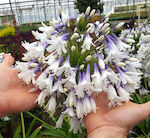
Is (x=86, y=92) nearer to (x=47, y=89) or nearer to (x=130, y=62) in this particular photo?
(x=47, y=89)

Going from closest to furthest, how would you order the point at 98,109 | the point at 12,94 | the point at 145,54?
the point at 98,109 < the point at 12,94 < the point at 145,54

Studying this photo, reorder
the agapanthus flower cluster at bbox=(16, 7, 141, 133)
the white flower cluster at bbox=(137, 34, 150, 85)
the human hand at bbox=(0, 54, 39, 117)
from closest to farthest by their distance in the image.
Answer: the agapanthus flower cluster at bbox=(16, 7, 141, 133) < the human hand at bbox=(0, 54, 39, 117) < the white flower cluster at bbox=(137, 34, 150, 85)

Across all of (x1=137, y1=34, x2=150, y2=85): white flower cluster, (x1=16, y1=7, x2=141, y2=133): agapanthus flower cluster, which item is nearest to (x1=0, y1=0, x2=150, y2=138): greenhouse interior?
(x1=16, y1=7, x2=141, y2=133): agapanthus flower cluster

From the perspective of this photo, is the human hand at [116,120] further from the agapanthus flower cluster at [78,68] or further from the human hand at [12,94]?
the human hand at [12,94]

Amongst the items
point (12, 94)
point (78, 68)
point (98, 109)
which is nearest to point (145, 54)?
point (98, 109)

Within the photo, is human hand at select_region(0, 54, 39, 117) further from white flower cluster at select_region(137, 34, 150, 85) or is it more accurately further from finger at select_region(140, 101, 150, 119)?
white flower cluster at select_region(137, 34, 150, 85)

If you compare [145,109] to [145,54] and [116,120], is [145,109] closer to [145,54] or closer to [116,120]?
[116,120]

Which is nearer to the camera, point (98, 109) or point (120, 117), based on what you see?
point (120, 117)
